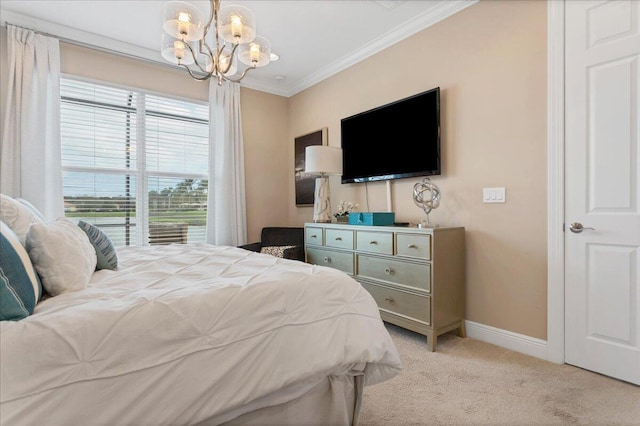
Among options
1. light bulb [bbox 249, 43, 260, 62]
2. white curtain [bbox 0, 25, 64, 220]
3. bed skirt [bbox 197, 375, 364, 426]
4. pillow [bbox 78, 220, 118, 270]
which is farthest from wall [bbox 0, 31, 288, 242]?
bed skirt [bbox 197, 375, 364, 426]

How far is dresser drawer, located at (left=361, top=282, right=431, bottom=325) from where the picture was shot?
8.00 feet

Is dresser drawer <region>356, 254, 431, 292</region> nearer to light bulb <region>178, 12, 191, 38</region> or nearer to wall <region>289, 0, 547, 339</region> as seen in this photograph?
wall <region>289, 0, 547, 339</region>

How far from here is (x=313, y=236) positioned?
3496 mm

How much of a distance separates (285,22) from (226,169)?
183 centimetres

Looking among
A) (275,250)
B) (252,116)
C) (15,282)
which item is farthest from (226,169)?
(15,282)

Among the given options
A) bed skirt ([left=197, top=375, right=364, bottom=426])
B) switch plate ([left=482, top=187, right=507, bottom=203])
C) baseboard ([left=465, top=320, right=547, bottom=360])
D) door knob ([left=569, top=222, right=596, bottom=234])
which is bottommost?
baseboard ([left=465, top=320, right=547, bottom=360])

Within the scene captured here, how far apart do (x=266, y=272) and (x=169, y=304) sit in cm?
47

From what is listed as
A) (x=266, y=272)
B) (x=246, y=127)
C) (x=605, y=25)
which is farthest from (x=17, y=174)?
(x=605, y=25)

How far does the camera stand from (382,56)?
3.36 m

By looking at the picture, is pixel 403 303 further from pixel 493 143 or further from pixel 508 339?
pixel 493 143

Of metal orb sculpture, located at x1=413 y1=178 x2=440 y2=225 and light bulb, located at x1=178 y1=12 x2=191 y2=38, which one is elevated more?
light bulb, located at x1=178 y1=12 x2=191 y2=38

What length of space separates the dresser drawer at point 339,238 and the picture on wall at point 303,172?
107 centimetres

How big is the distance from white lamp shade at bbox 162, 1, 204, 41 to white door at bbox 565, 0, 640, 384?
7.85 feet

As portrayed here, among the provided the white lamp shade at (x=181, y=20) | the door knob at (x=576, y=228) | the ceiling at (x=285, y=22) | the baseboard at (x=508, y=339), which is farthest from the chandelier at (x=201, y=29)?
the baseboard at (x=508, y=339)
